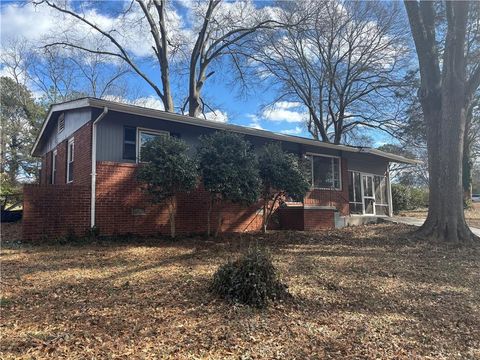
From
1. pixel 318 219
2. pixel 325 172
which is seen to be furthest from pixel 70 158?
pixel 325 172

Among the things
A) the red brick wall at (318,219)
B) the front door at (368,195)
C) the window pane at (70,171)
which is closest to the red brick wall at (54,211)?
the window pane at (70,171)

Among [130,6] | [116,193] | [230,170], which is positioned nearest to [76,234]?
[116,193]

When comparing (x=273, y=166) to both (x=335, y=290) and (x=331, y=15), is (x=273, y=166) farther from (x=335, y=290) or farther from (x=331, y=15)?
(x=331, y=15)

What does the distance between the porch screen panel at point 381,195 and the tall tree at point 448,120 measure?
832cm

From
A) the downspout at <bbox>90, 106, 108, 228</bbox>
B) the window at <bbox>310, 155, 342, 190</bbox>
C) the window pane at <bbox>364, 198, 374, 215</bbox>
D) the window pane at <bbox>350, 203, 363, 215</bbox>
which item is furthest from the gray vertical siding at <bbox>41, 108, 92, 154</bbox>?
the window pane at <bbox>364, 198, 374, 215</bbox>

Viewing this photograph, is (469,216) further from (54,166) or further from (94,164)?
(54,166)

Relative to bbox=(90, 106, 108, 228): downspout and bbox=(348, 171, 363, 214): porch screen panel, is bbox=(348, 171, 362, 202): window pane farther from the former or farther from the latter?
bbox=(90, 106, 108, 228): downspout

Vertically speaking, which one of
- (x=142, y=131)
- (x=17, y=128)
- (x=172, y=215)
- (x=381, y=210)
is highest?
(x=17, y=128)

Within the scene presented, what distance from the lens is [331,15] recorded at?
2084 centimetres

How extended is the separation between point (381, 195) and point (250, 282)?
17.4 meters

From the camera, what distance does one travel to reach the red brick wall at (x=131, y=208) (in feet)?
34.2

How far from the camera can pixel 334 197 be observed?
17.2m

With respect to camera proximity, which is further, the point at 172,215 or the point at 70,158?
the point at 70,158

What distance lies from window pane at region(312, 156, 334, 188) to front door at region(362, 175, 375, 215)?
302cm
